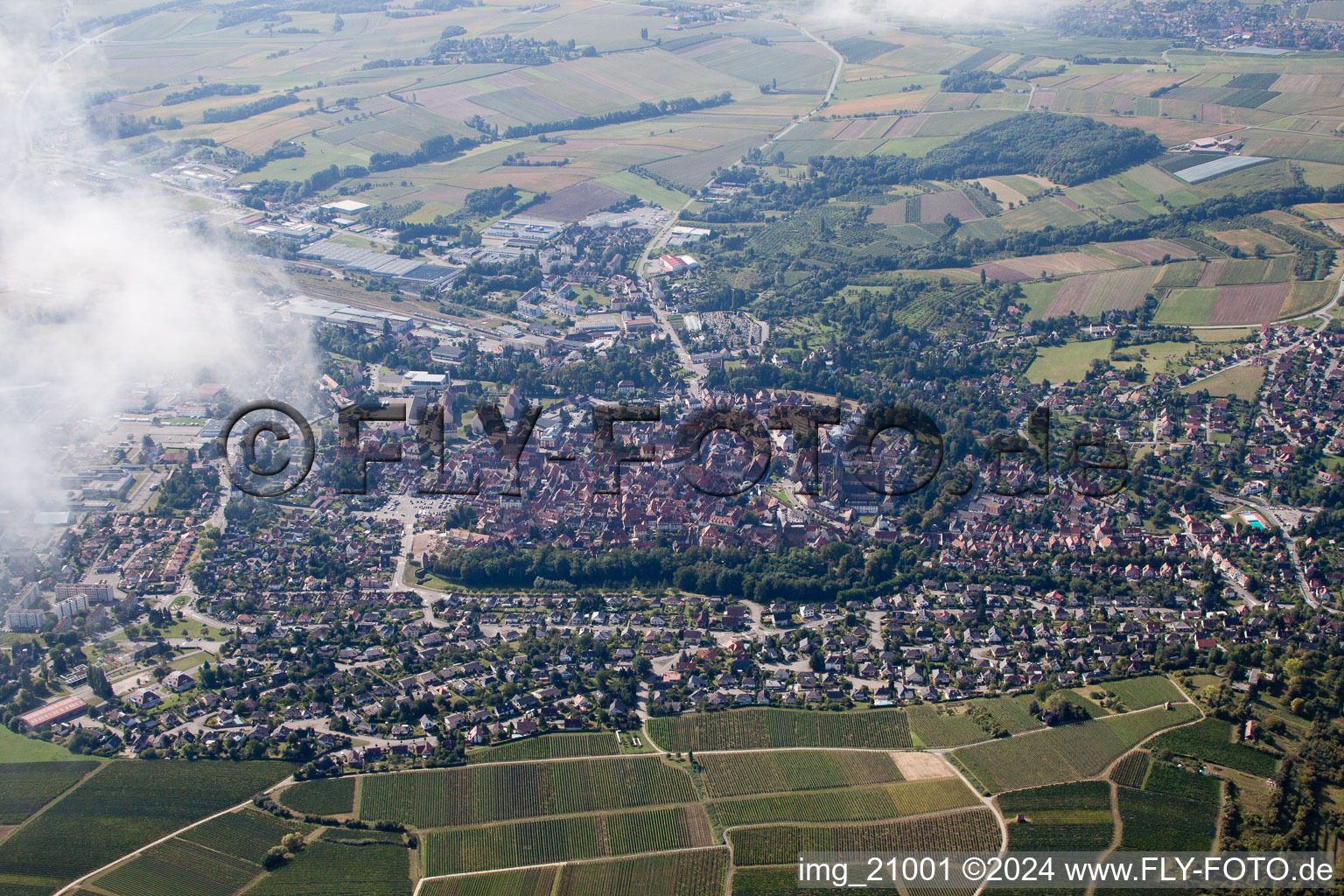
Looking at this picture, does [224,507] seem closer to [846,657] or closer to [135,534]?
[135,534]

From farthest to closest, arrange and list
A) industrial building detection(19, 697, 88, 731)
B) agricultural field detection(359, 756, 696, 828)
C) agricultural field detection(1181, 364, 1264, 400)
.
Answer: agricultural field detection(1181, 364, 1264, 400) → industrial building detection(19, 697, 88, 731) → agricultural field detection(359, 756, 696, 828)

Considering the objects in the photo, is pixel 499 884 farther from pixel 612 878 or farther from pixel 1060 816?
pixel 1060 816

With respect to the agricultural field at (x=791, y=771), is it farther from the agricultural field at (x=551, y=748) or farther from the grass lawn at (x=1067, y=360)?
the grass lawn at (x=1067, y=360)

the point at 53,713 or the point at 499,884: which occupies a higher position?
the point at 53,713

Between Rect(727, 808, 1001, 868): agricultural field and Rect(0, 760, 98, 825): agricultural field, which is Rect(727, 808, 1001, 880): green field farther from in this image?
Rect(0, 760, 98, 825): agricultural field

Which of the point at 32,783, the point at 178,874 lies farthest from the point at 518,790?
the point at 32,783

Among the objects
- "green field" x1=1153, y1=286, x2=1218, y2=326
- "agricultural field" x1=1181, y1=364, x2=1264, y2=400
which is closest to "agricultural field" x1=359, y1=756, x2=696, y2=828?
"agricultural field" x1=1181, y1=364, x2=1264, y2=400

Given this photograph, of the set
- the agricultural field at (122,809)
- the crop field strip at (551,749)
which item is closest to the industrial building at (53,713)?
the agricultural field at (122,809)
